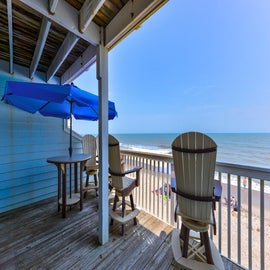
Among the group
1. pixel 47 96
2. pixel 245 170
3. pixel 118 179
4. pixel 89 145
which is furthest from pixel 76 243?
pixel 245 170

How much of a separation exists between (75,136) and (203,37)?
956 centimetres

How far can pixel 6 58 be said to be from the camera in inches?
102

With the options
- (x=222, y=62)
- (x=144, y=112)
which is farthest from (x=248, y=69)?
(x=144, y=112)

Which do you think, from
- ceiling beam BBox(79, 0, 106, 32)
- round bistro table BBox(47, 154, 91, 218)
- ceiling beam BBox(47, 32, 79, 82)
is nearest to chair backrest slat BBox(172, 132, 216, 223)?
ceiling beam BBox(79, 0, 106, 32)

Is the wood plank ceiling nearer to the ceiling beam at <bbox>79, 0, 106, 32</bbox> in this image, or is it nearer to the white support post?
the ceiling beam at <bbox>79, 0, 106, 32</bbox>

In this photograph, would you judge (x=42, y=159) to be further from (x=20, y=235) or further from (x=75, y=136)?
(x=20, y=235)

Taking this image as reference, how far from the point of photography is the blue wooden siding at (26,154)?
256 cm

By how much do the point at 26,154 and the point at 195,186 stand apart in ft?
10.5

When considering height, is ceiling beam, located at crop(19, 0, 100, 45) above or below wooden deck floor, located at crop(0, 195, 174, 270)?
above

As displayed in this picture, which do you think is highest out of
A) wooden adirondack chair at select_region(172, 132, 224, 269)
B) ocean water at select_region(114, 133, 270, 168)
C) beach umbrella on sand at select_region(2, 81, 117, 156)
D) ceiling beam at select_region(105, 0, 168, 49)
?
ceiling beam at select_region(105, 0, 168, 49)

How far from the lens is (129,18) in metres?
Answer: 1.41

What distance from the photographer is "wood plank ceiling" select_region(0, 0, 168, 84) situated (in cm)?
131

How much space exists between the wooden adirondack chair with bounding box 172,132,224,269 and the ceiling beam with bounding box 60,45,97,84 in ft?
6.42

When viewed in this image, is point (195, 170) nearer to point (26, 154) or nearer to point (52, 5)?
point (52, 5)
